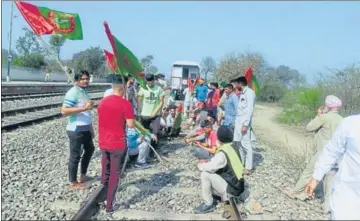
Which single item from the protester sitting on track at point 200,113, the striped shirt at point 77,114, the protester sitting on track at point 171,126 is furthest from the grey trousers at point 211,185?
the protester sitting on track at point 200,113

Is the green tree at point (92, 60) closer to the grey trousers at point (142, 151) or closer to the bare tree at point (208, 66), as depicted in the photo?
the bare tree at point (208, 66)

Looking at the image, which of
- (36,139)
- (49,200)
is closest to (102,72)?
(36,139)

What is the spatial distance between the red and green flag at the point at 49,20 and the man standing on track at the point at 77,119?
149cm

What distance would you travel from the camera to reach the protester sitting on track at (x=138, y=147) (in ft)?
26.5

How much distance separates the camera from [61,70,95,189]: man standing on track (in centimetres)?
612

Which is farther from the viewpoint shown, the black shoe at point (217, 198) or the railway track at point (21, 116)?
the railway track at point (21, 116)

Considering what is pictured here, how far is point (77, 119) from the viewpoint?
20.6 ft

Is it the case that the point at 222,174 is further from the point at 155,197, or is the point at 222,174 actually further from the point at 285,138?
the point at 285,138

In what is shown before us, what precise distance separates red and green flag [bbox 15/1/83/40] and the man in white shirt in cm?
540

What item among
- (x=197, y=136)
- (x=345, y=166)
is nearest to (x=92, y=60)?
(x=197, y=136)

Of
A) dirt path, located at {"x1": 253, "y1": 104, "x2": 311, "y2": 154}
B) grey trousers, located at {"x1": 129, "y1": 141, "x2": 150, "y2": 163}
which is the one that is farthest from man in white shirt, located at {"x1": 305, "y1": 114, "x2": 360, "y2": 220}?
dirt path, located at {"x1": 253, "y1": 104, "x2": 311, "y2": 154}

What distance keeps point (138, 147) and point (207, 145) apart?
1.44 meters

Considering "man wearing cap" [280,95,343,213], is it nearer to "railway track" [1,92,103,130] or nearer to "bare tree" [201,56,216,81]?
"railway track" [1,92,103,130]

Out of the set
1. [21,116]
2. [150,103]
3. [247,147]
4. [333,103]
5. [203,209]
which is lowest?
[21,116]
